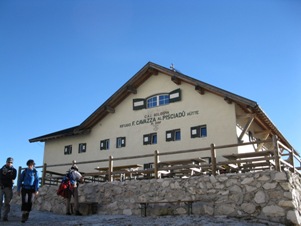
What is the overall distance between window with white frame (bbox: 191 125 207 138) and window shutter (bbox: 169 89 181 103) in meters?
1.98

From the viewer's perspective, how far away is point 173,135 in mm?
20047

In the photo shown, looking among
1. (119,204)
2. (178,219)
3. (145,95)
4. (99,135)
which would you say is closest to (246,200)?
(178,219)

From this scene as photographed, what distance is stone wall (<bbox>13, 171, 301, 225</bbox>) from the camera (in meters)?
11.4

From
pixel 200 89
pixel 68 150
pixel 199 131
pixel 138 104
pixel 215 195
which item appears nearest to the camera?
pixel 215 195

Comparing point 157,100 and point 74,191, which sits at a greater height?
point 157,100

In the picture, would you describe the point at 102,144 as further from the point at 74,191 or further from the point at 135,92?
the point at 74,191

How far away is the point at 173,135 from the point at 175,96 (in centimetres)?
214

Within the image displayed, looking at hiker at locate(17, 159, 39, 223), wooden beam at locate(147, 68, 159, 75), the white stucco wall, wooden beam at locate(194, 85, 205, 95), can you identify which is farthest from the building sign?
hiker at locate(17, 159, 39, 223)

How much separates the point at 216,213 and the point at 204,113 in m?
7.74

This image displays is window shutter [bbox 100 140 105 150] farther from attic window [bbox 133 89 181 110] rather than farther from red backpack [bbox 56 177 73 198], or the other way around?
red backpack [bbox 56 177 73 198]

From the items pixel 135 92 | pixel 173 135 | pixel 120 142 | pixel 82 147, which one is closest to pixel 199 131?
pixel 173 135

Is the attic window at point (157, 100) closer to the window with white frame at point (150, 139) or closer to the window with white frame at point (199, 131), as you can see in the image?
the window with white frame at point (150, 139)

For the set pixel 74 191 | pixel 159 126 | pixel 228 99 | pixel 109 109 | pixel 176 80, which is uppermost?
pixel 176 80

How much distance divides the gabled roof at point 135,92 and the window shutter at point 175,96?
532 mm
